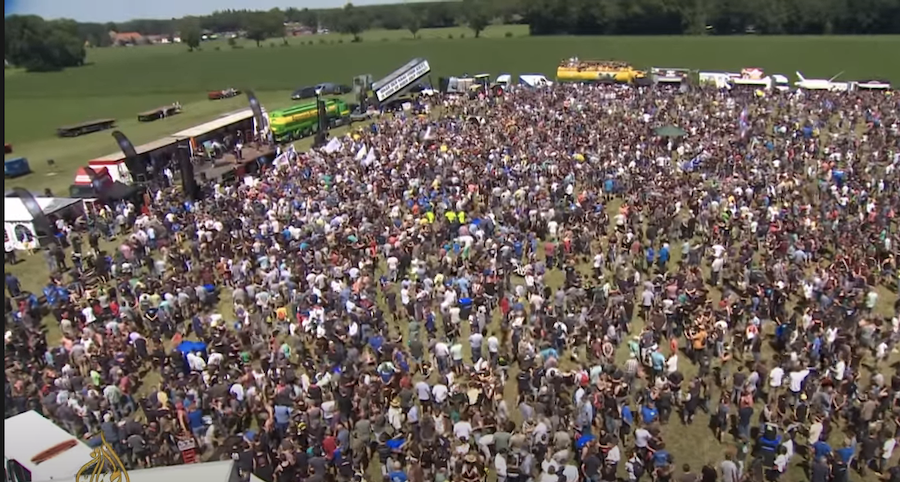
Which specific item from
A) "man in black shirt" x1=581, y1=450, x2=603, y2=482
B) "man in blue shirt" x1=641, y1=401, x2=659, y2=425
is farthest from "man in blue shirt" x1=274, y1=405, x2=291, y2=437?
"man in blue shirt" x1=641, y1=401, x2=659, y2=425

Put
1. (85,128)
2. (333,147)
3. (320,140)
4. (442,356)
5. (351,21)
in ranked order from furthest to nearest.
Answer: (351,21), (85,128), (320,140), (333,147), (442,356)

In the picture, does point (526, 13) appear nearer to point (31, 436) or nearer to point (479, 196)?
point (479, 196)

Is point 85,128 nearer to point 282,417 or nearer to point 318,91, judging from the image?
point 318,91

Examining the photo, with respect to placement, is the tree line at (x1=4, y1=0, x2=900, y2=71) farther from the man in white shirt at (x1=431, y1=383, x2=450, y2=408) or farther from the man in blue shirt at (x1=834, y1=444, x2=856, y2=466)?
the man in blue shirt at (x1=834, y1=444, x2=856, y2=466)

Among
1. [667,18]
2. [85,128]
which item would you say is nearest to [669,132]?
[85,128]

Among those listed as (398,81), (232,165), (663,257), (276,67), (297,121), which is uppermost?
(276,67)

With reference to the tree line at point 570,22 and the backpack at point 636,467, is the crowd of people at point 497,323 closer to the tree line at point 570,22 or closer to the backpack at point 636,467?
the backpack at point 636,467
